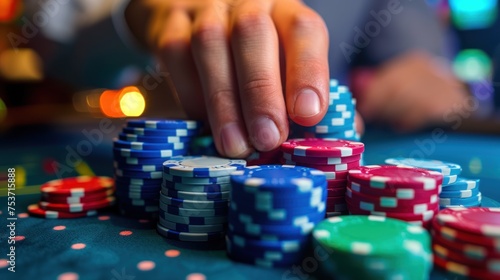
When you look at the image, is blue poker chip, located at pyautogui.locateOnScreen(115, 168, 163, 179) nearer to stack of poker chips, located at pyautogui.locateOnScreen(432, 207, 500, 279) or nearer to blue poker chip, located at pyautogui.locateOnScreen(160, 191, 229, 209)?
blue poker chip, located at pyautogui.locateOnScreen(160, 191, 229, 209)

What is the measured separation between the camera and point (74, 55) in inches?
264

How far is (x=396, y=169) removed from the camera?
174cm

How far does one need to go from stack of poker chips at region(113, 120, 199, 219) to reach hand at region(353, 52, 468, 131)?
3317mm

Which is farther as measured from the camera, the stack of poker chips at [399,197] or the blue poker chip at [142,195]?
the blue poker chip at [142,195]

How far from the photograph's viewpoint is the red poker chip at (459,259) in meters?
1.21

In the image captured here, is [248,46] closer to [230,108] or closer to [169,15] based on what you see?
[230,108]

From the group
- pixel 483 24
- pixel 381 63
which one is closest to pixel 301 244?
pixel 381 63

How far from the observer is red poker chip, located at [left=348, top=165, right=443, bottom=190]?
144cm

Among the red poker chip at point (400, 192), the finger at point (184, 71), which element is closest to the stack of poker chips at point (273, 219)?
the red poker chip at point (400, 192)

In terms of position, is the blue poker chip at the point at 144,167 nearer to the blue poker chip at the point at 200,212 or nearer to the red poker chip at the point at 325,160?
the blue poker chip at the point at 200,212

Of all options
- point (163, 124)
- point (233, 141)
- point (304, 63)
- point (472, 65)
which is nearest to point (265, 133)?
point (233, 141)

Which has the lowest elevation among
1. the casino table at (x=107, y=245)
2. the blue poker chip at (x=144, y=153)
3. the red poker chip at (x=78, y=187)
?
the casino table at (x=107, y=245)

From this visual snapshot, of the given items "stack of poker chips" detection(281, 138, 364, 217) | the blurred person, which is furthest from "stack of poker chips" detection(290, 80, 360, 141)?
"stack of poker chips" detection(281, 138, 364, 217)

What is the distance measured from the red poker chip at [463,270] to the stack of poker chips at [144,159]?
3.99 feet
